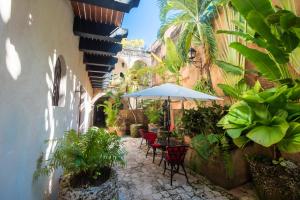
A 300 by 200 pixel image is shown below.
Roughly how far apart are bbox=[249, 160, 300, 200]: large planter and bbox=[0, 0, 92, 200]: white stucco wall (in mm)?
3852

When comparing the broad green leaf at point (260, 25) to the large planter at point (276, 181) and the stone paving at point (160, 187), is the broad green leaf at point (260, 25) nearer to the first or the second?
the large planter at point (276, 181)

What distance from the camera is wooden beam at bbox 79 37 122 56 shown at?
17.6 feet

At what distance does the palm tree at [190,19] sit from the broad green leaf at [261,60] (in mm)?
3622

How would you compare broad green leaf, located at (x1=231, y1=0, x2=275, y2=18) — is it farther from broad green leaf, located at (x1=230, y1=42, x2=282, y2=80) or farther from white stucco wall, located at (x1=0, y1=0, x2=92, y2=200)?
white stucco wall, located at (x1=0, y1=0, x2=92, y2=200)

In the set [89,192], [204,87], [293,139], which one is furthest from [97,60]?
[293,139]

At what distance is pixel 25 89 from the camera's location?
2020mm

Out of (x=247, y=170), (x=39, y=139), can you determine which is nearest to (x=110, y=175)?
(x=39, y=139)

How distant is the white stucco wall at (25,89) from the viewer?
162 centimetres

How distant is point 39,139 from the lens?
8.27 feet

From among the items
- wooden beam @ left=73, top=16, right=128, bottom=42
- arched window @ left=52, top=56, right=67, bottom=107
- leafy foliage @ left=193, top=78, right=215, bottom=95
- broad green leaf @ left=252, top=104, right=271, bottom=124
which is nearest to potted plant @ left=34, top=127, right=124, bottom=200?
arched window @ left=52, top=56, right=67, bottom=107

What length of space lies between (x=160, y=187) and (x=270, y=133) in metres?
2.69

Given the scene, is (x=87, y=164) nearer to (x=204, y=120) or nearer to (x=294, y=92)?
(x=294, y=92)

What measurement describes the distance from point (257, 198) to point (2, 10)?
500 centimetres

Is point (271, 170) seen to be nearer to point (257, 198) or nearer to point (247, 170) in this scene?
point (257, 198)
